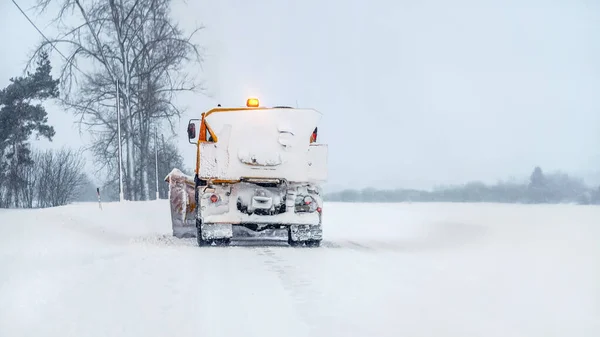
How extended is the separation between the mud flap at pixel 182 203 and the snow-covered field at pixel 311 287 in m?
2.46

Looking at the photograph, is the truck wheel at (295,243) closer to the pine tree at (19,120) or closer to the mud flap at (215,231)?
the mud flap at (215,231)

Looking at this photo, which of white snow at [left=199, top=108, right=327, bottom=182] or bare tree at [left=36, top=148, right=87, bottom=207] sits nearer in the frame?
white snow at [left=199, top=108, right=327, bottom=182]

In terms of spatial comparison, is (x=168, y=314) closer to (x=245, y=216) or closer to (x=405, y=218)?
(x=245, y=216)

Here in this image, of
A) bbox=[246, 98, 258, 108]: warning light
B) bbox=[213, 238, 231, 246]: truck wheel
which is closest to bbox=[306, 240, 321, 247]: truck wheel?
bbox=[213, 238, 231, 246]: truck wheel

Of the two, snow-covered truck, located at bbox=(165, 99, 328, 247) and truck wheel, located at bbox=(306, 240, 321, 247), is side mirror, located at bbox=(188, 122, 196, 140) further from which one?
truck wheel, located at bbox=(306, 240, 321, 247)

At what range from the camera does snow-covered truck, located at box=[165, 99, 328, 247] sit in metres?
14.0

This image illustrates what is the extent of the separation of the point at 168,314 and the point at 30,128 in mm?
51850

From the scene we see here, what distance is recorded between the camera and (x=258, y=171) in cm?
1409

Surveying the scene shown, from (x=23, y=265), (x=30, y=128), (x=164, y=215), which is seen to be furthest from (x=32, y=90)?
(x=23, y=265)

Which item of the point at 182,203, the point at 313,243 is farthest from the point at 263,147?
the point at 182,203

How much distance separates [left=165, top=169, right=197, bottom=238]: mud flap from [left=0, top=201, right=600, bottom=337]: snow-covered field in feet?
8.07

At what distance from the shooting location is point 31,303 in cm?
694

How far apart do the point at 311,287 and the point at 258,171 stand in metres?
6.27

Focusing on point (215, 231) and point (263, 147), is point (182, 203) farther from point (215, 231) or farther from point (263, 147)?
point (263, 147)
